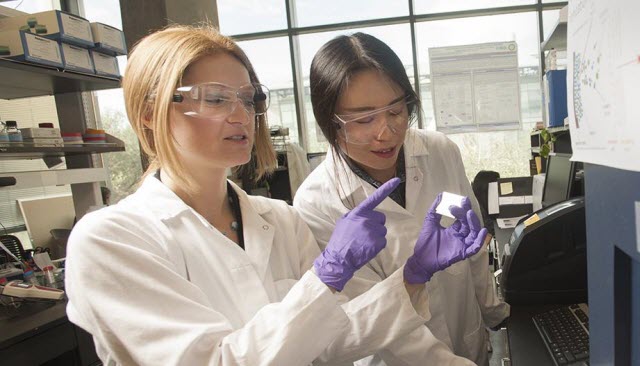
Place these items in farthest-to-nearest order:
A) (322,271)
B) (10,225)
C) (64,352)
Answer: (10,225)
(64,352)
(322,271)

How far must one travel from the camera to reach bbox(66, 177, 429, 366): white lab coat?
748 mm

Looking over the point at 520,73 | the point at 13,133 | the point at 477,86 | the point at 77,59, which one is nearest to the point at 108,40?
the point at 77,59

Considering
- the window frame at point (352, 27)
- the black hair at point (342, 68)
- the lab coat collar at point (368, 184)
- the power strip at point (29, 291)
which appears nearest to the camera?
the black hair at point (342, 68)

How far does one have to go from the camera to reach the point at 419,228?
4.19 feet

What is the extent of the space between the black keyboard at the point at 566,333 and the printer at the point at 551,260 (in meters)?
0.08

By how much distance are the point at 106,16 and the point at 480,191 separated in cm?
487

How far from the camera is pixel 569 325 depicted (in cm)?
104

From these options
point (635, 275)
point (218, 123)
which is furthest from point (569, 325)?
point (218, 123)

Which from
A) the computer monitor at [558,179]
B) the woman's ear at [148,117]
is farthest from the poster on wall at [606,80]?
the computer monitor at [558,179]

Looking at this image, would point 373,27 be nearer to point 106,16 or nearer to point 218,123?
point 106,16

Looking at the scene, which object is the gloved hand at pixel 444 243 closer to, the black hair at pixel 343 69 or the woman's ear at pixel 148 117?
the black hair at pixel 343 69

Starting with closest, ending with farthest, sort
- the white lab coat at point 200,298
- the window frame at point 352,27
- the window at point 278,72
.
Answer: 1. the white lab coat at point 200,298
2. the window frame at point 352,27
3. the window at point 278,72

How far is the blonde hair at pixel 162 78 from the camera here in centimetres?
92

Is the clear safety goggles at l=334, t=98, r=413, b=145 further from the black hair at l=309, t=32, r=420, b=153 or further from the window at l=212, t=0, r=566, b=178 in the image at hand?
the window at l=212, t=0, r=566, b=178
